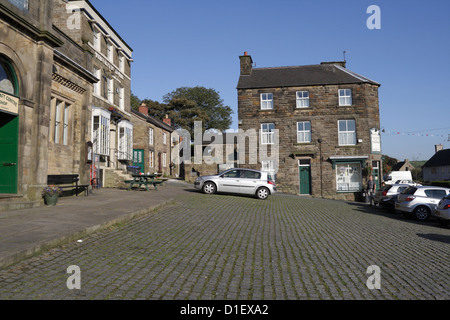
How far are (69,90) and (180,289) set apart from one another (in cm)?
1151

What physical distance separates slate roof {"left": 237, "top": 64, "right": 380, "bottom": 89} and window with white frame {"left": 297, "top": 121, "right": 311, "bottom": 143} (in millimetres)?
3461

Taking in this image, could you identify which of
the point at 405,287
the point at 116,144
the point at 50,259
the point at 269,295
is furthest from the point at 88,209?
the point at 116,144

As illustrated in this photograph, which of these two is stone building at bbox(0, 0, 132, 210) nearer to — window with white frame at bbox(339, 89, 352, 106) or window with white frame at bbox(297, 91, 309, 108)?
window with white frame at bbox(297, 91, 309, 108)

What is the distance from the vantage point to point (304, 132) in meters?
29.4

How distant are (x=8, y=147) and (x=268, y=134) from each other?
22.4 meters

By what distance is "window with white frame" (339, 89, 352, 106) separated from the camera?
29141 millimetres

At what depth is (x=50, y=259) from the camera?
16.8 ft

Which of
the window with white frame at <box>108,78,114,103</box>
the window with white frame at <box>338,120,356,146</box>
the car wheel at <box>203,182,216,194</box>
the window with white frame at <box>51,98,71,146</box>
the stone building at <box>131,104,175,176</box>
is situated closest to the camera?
the window with white frame at <box>51,98,71,146</box>

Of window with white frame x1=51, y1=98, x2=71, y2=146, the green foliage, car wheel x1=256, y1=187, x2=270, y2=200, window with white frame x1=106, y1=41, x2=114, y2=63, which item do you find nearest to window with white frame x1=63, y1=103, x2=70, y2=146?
window with white frame x1=51, y1=98, x2=71, y2=146

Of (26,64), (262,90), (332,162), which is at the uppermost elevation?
(262,90)

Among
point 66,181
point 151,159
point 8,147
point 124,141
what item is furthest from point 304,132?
point 8,147

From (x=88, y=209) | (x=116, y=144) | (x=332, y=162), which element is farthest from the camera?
(x=332, y=162)

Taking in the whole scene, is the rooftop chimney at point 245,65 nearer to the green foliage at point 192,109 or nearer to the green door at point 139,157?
the green door at point 139,157
